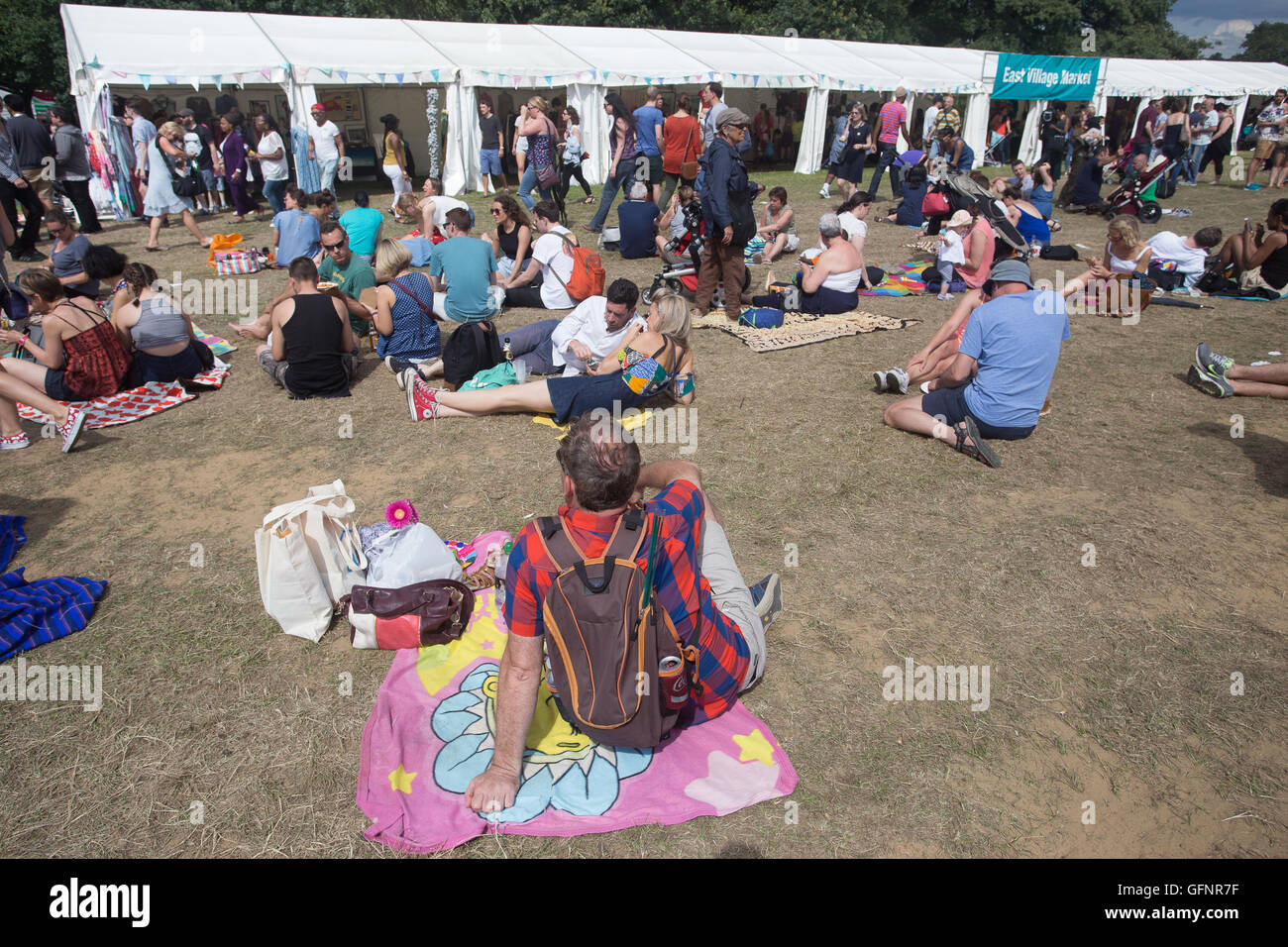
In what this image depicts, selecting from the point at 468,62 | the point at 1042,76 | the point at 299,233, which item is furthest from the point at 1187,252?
the point at 1042,76

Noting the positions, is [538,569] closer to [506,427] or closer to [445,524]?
[445,524]

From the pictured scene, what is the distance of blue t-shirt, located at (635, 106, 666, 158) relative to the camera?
12516 millimetres

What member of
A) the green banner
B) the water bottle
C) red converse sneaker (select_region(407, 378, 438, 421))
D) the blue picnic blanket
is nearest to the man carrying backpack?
the water bottle

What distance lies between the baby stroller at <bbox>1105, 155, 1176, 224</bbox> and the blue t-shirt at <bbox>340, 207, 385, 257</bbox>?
12926 millimetres

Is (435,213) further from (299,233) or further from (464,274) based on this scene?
(464,274)

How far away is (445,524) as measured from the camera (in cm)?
466

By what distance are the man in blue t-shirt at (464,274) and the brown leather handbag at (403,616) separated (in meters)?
4.44

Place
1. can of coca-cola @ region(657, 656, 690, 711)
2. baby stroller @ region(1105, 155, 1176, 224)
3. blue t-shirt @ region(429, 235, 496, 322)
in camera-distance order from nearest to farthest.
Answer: can of coca-cola @ region(657, 656, 690, 711) < blue t-shirt @ region(429, 235, 496, 322) < baby stroller @ region(1105, 155, 1176, 224)

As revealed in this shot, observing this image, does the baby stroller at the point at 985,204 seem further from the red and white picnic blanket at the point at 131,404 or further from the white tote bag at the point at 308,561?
the red and white picnic blanket at the point at 131,404

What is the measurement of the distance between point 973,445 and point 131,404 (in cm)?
666

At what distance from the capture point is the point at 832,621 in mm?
3822

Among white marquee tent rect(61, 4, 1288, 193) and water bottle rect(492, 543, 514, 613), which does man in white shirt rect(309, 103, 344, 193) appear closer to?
Answer: white marquee tent rect(61, 4, 1288, 193)
